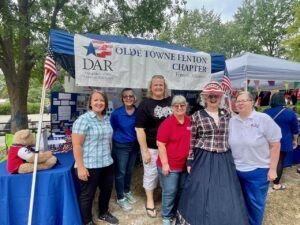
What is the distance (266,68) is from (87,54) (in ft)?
12.6

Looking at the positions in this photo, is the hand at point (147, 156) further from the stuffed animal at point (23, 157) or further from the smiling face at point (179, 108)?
the stuffed animal at point (23, 157)

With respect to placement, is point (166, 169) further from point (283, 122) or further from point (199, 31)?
point (199, 31)

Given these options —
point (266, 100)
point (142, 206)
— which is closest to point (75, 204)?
point (142, 206)

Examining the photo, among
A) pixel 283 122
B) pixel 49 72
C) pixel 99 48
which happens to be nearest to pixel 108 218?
pixel 49 72

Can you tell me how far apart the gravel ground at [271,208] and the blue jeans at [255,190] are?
0.79 meters

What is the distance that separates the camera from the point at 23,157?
259cm

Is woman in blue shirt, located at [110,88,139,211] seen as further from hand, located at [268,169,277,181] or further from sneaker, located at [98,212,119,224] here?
hand, located at [268,169,277,181]

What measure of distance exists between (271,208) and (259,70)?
2857 millimetres

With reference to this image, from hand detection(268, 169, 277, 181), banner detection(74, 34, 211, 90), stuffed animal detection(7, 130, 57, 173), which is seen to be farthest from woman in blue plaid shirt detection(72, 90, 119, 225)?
hand detection(268, 169, 277, 181)

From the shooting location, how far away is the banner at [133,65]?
3.22 metres

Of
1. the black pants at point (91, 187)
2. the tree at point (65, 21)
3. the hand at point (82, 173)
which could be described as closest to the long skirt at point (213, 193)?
the black pants at point (91, 187)

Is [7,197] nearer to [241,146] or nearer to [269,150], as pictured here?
[241,146]

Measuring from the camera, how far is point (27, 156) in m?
2.60

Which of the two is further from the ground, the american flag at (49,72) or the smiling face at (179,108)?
the american flag at (49,72)
